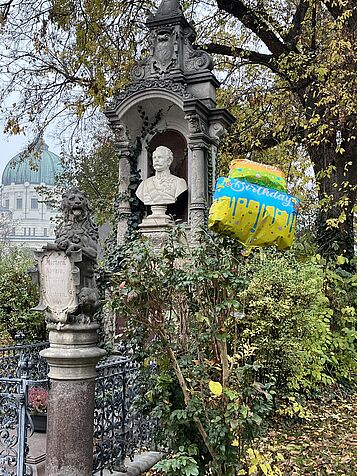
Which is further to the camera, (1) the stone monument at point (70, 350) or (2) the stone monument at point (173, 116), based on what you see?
(2) the stone monument at point (173, 116)

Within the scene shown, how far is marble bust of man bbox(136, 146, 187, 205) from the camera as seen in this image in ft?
29.8

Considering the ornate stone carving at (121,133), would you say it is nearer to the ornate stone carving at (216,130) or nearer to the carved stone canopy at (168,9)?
the ornate stone carving at (216,130)

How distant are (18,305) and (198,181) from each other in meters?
3.99

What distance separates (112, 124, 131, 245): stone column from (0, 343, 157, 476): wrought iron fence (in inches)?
190

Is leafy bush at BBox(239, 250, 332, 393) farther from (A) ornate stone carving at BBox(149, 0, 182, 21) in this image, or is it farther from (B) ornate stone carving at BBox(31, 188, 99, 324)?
(A) ornate stone carving at BBox(149, 0, 182, 21)

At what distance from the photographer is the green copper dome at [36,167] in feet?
45.7

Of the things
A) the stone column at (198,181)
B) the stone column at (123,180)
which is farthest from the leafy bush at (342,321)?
the stone column at (123,180)

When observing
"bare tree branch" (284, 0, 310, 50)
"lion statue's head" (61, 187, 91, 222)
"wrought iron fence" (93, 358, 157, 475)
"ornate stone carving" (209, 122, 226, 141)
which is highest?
"bare tree branch" (284, 0, 310, 50)

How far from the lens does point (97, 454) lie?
4.21m

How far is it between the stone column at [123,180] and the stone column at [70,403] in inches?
220

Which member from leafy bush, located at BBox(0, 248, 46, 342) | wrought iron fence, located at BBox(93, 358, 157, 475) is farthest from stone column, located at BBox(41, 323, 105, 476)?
leafy bush, located at BBox(0, 248, 46, 342)

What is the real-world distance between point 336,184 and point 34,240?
52.4 metres

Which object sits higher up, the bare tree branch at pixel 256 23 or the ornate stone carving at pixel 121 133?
the bare tree branch at pixel 256 23

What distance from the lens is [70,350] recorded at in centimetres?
383
